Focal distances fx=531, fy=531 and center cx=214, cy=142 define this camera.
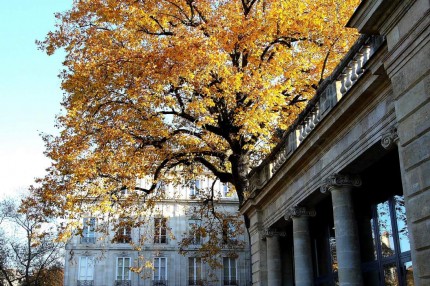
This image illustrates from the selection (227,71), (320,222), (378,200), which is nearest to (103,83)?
(227,71)

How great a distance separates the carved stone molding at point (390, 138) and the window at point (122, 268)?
44278 millimetres

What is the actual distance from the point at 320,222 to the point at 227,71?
564 cm

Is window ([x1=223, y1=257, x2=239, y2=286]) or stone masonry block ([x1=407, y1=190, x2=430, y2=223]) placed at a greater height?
window ([x1=223, y1=257, x2=239, y2=286])

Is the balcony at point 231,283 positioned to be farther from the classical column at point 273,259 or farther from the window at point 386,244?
the window at point 386,244

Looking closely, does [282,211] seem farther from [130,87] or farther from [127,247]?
[127,247]

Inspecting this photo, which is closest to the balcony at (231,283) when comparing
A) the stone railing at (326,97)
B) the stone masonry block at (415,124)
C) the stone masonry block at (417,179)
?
the stone railing at (326,97)

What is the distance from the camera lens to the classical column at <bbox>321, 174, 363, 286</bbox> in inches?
436

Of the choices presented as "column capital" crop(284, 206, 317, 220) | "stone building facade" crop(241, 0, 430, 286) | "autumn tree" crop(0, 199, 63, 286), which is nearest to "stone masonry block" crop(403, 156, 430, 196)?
"stone building facade" crop(241, 0, 430, 286)

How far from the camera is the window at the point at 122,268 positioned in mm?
50188

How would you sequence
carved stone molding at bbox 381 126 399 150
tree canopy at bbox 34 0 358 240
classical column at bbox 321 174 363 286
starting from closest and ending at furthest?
carved stone molding at bbox 381 126 399 150, classical column at bbox 321 174 363 286, tree canopy at bbox 34 0 358 240

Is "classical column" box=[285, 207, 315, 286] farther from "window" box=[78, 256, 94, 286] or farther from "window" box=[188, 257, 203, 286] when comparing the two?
"window" box=[78, 256, 94, 286]

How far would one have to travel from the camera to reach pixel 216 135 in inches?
866

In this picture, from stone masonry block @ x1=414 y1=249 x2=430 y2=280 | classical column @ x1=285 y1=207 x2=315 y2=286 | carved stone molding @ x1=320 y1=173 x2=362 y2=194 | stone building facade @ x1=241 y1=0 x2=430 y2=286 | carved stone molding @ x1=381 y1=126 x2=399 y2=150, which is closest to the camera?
stone masonry block @ x1=414 y1=249 x2=430 y2=280

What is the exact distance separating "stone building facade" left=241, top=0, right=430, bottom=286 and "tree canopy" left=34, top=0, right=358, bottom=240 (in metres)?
3.05
